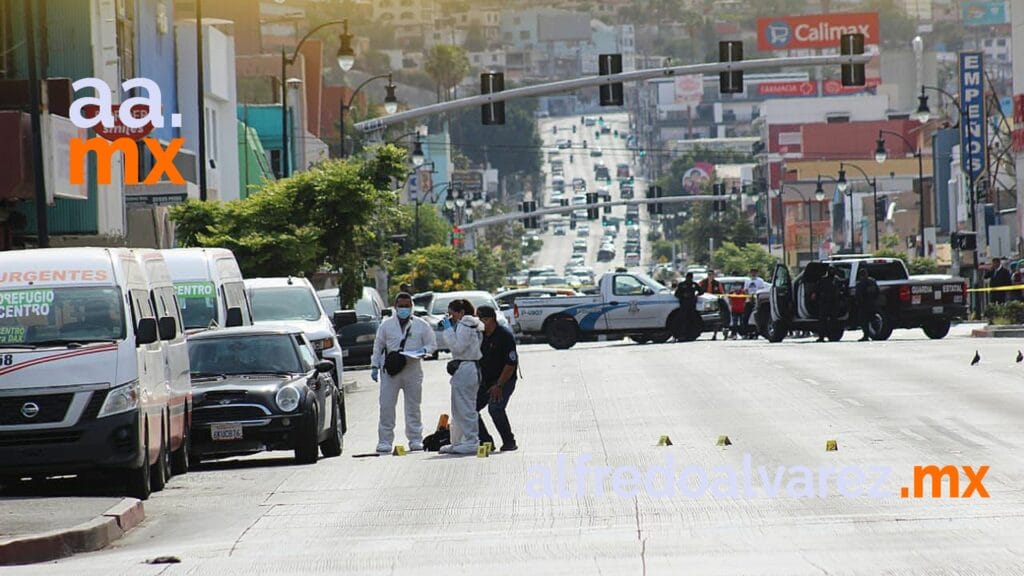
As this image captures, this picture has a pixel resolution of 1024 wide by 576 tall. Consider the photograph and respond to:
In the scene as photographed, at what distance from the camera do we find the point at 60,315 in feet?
56.4

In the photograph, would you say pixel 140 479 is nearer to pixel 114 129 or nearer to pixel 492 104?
pixel 492 104

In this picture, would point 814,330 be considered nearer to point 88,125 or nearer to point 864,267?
point 864,267

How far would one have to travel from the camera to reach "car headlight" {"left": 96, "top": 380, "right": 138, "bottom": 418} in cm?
1661

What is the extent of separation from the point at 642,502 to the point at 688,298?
3072 centimetres

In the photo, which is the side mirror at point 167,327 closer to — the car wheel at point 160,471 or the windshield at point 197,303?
the car wheel at point 160,471

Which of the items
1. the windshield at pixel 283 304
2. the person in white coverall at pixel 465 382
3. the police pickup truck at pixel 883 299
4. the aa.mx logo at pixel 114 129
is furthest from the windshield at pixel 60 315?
the police pickup truck at pixel 883 299

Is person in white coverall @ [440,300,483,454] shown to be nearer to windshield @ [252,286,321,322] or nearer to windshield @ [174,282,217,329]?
windshield @ [174,282,217,329]

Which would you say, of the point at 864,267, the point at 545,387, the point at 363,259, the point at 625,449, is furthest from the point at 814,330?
the point at 625,449

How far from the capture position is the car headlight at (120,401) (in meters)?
16.6

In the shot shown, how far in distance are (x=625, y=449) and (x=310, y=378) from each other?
12.2 feet

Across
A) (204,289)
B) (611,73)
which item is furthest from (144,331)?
(611,73)

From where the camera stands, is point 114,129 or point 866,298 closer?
point 866,298

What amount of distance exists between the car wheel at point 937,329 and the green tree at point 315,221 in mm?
12543

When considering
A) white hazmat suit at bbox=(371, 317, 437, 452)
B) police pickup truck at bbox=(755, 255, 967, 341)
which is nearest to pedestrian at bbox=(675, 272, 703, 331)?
police pickup truck at bbox=(755, 255, 967, 341)
